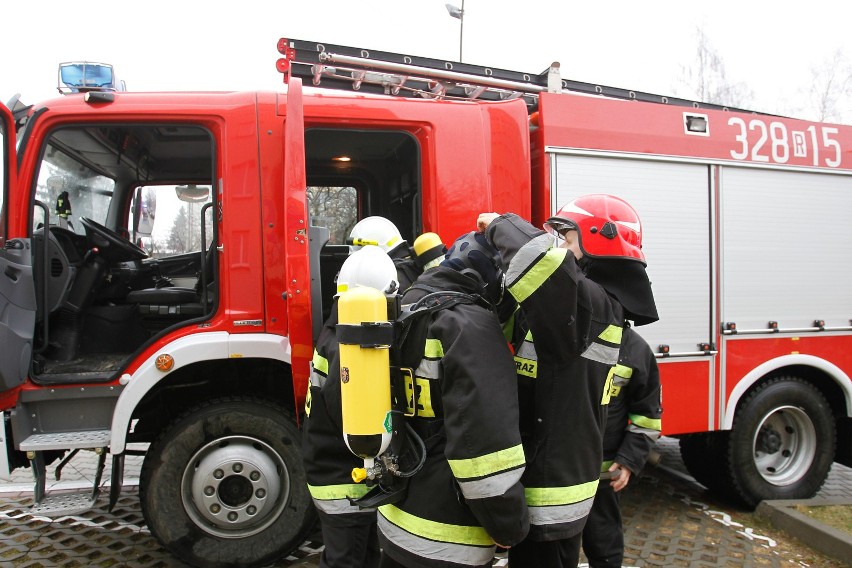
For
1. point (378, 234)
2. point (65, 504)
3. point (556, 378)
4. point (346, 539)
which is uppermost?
point (378, 234)

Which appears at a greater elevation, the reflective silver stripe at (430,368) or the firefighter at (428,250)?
the firefighter at (428,250)

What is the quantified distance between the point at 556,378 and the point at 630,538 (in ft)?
8.55

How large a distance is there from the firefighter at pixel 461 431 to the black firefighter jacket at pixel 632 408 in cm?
94

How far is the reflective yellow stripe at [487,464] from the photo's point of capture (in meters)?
1.52

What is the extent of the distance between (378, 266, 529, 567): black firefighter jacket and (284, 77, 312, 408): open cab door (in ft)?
3.35

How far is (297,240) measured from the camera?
2695 mm

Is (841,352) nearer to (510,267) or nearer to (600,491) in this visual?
(600,491)

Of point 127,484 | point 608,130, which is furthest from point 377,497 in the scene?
point 127,484

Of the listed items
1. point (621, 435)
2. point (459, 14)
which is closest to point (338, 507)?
point (621, 435)

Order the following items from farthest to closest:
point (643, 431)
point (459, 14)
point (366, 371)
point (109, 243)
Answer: point (459, 14) → point (109, 243) → point (643, 431) → point (366, 371)

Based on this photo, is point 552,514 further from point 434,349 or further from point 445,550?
point 434,349

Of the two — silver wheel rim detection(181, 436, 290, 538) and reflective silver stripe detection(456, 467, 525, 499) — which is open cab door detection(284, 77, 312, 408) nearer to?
silver wheel rim detection(181, 436, 290, 538)

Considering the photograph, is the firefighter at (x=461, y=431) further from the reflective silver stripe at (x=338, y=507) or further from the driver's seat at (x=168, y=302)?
the driver's seat at (x=168, y=302)

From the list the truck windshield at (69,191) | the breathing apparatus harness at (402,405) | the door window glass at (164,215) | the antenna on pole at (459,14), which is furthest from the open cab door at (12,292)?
the antenna on pole at (459,14)
